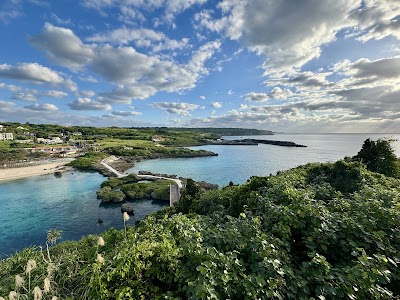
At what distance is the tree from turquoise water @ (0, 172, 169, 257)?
113 feet

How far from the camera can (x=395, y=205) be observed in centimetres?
606

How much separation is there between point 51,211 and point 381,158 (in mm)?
51743

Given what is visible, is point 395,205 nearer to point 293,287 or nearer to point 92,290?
point 293,287

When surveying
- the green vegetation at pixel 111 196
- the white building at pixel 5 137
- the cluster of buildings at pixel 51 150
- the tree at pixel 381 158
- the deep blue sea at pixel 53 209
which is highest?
the tree at pixel 381 158

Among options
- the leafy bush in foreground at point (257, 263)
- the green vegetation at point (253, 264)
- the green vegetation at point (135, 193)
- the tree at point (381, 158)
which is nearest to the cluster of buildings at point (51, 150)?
the green vegetation at point (135, 193)

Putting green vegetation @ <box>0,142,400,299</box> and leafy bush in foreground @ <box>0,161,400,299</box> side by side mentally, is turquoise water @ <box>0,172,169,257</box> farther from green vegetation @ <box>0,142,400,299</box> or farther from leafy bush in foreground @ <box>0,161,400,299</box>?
leafy bush in foreground @ <box>0,161,400,299</box>

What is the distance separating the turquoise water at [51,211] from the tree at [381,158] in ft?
113

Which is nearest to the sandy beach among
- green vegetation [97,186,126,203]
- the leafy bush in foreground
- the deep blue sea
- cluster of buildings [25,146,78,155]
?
the deep blue sea

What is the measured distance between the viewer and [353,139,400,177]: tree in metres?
24.2

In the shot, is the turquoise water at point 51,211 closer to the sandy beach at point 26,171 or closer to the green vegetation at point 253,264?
the sandy beach at point 26,171

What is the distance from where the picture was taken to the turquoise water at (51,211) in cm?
2914

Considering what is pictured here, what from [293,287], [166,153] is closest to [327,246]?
[293,287]

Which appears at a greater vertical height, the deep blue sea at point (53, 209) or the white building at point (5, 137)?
the white building at point (5, 137)

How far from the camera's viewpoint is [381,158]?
25703mm
